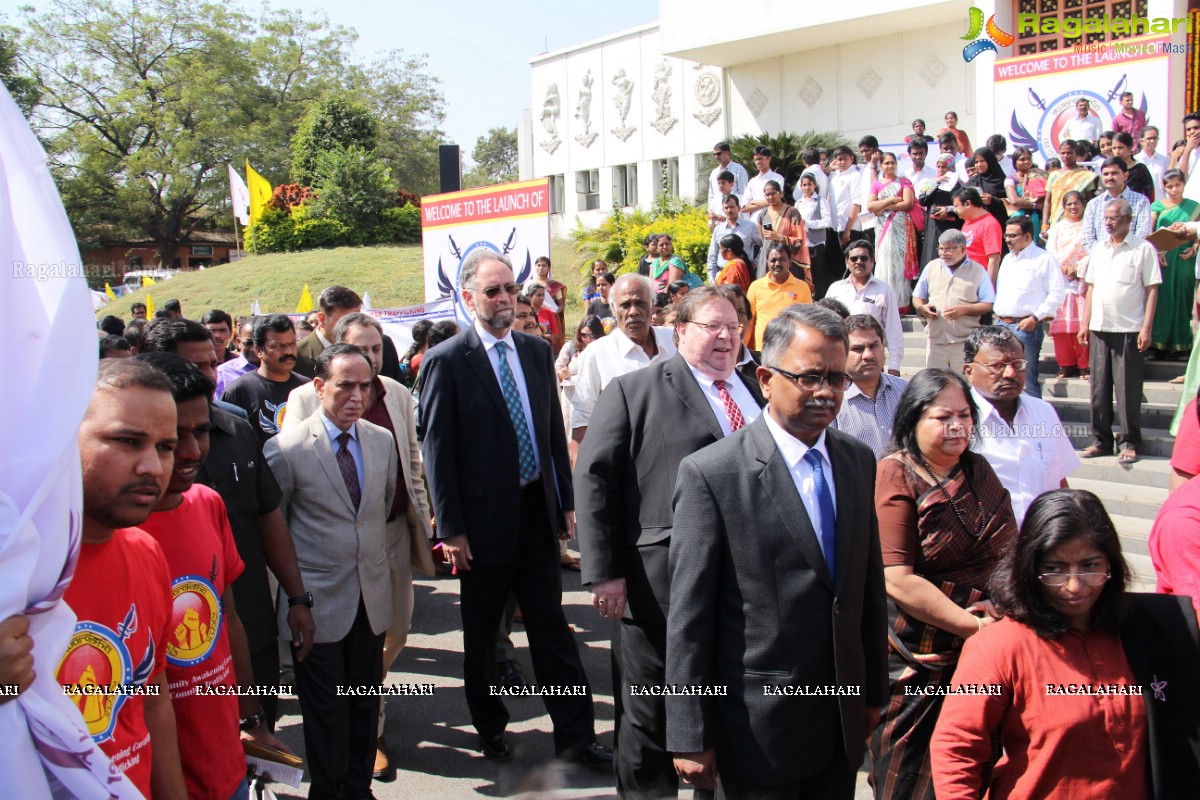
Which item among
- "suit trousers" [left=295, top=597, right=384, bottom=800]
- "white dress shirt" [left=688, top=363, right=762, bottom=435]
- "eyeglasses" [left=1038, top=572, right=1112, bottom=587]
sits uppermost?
"white dress shirt" [left=688, top=363, right=762, bottom=435]

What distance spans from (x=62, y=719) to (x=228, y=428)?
2.00 meters

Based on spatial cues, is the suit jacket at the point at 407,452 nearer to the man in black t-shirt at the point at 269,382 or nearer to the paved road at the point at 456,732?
the man in black t-shirt at the point at 269,382

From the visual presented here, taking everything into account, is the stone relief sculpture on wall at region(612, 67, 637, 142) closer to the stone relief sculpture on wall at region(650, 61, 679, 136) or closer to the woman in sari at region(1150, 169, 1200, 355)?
the stone relief sculpture on wall at region(650, 61, 679, 136)

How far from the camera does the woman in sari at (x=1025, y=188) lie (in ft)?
37.3

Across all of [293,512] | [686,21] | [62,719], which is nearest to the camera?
[62,719]

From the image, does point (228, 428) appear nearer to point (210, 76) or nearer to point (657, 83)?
point (657, 83)

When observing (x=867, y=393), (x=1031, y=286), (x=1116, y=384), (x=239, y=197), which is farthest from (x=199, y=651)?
(x=239, y=197)

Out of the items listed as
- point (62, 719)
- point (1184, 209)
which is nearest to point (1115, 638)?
point (62, 719)

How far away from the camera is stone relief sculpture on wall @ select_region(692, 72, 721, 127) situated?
92.5ft

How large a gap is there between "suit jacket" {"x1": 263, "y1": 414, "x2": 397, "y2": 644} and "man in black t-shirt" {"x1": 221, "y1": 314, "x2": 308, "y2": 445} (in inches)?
50.3

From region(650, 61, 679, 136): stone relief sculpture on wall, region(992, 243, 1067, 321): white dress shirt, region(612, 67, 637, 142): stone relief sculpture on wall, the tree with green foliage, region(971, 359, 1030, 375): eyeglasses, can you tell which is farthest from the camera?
the tree with green foliage

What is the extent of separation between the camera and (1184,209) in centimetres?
903

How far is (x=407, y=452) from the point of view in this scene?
455cm

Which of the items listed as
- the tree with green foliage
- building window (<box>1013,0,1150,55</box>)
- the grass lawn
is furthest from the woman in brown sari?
the tree with green foliage
